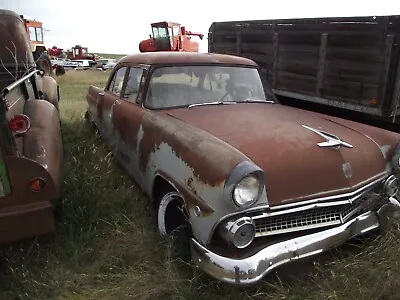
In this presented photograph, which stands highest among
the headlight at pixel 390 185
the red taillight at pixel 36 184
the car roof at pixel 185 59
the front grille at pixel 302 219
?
the car roof at pixel 185 59

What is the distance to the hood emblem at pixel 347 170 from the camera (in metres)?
2.52

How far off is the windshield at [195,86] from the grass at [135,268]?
109cm

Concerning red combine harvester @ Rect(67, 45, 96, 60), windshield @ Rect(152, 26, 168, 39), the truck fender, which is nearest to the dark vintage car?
the truck fender

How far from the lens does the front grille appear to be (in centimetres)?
233

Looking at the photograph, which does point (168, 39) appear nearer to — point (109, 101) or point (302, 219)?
point (109, 101)

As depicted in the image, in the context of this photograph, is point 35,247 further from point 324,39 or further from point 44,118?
point 324,39

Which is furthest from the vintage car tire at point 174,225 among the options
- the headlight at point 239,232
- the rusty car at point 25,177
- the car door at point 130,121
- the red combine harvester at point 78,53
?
the red combine harvester at point 78,53

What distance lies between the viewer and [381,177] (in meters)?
2.77

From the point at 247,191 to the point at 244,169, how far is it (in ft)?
0.49

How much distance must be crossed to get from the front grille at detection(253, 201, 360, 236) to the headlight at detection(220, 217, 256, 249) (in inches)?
3.2

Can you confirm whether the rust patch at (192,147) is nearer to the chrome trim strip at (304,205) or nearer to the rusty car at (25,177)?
the chrome trim strip at (304,205)

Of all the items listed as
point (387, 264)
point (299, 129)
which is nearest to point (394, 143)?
point (299, 129)

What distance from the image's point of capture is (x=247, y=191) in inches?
85.2

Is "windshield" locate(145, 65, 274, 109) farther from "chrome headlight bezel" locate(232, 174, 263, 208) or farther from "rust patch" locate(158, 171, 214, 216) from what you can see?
"chrome headlight bezel" locate(232, 174, 263, 208)
